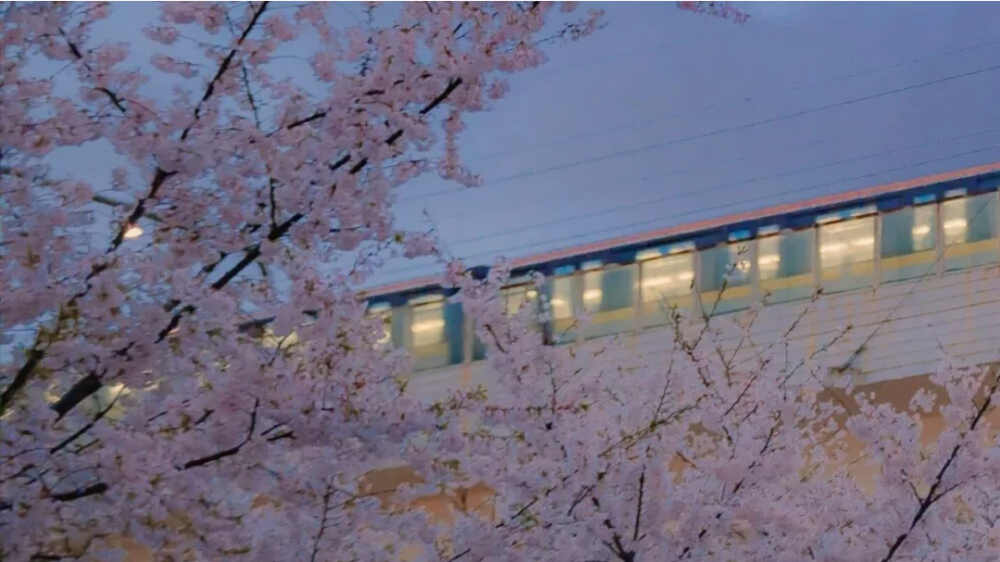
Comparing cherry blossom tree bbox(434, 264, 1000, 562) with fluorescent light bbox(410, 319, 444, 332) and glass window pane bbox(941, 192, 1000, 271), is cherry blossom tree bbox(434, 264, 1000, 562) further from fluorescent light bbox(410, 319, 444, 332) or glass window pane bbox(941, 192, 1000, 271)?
fluorescent light bbox(410, 319, 444, 332)

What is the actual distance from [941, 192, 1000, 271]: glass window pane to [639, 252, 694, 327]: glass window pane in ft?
9.33

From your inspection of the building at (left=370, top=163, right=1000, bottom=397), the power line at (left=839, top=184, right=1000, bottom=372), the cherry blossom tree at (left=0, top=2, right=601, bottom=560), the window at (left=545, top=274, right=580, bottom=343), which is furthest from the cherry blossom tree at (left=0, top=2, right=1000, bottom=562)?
the window at (left=545, top=274, right=580, bottom=343)

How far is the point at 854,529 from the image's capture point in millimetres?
5992

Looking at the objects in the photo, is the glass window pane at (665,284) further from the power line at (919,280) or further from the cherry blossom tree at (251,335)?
the cherry blossom tree at (251,335)

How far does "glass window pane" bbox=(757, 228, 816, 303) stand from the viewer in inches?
479

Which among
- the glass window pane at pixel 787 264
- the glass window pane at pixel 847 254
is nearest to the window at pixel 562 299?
the glass window pane at pixel 787 264

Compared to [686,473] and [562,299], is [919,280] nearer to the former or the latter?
[562,299]

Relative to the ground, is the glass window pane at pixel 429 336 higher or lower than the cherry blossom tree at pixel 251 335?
lower

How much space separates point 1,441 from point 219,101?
4.64 feet

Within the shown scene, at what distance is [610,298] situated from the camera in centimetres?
1328

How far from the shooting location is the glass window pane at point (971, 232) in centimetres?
1116

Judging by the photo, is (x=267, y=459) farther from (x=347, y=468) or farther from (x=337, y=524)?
(x=337, y=524)

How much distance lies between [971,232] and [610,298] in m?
4.15

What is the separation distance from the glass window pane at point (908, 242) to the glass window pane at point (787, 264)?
801mm
